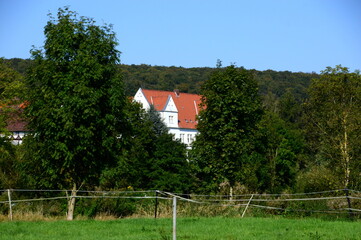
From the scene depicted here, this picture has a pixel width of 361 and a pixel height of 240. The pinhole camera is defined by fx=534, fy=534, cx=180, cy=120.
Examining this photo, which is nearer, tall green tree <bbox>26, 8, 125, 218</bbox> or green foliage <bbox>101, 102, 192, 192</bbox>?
tall green tree <bbox>26, 8, 125, 218</bbox>

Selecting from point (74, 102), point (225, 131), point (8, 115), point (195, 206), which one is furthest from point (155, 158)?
point (74, 102)

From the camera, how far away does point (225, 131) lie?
43594 mm

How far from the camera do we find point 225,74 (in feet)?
151

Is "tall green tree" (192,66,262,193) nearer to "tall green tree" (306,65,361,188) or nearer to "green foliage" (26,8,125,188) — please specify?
"tall green tree" (306,65,361,188)

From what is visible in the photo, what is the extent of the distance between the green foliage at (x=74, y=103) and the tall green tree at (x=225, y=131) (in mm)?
15806

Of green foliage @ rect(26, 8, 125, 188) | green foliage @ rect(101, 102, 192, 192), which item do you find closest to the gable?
green foliage @ rect(101, 102, 192, 192)

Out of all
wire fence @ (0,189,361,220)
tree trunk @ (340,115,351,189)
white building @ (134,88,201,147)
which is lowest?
wire fence @ (0,189,361,220)

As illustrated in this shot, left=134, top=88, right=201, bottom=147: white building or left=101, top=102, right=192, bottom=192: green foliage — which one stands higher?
left=134, top=88, right=201, bottom=147: white building

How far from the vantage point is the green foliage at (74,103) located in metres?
26.8

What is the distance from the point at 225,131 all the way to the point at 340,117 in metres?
9.46

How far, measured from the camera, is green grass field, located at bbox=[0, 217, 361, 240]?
16000mm

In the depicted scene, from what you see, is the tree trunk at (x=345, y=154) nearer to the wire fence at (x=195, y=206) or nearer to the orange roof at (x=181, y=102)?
the wire fence at (x=195, y=206)

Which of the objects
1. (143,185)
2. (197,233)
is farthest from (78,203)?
(143,185)

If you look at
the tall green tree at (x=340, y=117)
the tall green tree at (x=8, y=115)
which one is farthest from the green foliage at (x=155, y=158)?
the tall green tree at (x=340, y=117)
